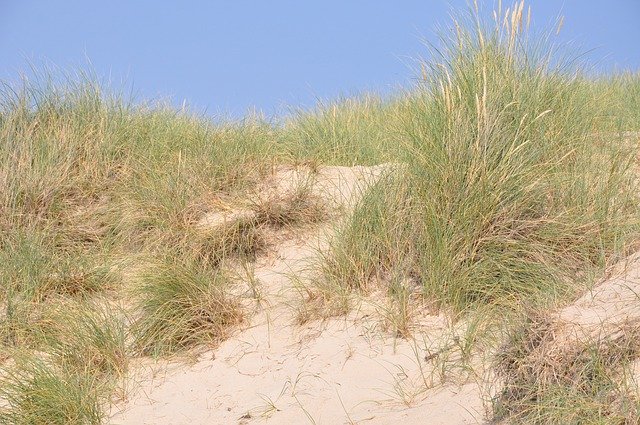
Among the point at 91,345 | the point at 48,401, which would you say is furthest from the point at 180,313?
the point at 48,401

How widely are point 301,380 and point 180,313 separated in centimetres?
105

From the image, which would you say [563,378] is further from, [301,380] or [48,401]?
[48,401]

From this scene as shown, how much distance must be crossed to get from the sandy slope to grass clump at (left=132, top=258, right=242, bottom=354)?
12 cm

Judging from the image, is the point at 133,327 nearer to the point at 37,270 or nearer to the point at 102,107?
the point at 37,270

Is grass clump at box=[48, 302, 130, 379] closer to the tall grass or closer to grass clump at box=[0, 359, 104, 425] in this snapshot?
grass clump at box=[0, 359, 104, 425]

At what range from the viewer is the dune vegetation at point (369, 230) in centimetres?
484

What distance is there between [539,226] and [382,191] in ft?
3.62

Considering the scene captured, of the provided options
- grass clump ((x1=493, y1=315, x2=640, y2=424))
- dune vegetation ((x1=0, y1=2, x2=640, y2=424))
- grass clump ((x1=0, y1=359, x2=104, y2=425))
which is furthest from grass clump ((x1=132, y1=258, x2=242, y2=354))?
grass clump ((x1=493, y1=315, x2=640, y2=424))

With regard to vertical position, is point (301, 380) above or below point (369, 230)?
below

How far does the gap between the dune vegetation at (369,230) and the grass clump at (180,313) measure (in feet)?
0.05

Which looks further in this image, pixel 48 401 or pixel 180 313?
pixel 180 313

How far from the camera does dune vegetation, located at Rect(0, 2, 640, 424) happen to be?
484cm

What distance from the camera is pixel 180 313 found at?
551 centimetres

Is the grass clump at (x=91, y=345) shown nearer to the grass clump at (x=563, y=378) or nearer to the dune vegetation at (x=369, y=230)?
the dune vegetation at (x=369, y=230)
